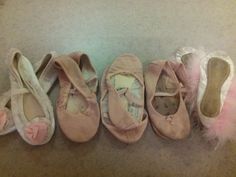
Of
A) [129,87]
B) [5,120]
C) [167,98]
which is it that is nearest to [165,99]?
[167,98]

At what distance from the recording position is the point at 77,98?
3.86 feet

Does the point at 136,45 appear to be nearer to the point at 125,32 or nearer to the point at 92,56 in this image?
the point at 125,32

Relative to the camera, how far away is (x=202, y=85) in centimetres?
121

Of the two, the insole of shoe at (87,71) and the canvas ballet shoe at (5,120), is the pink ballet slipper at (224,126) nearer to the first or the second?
the insole of shoe at (87,71)

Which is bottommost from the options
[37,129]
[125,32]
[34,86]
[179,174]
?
[179,174]

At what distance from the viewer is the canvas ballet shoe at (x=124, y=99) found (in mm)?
1106

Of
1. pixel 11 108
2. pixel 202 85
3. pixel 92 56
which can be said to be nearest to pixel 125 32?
pixel 92 56

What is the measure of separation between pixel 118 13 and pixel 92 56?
0.24 m

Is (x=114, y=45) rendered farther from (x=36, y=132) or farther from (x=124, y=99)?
(x=36, y=132)

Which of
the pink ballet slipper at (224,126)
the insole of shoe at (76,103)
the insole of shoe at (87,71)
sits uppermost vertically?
the insole of shoe at (87,71)

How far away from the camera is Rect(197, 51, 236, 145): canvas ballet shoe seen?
1.14 m

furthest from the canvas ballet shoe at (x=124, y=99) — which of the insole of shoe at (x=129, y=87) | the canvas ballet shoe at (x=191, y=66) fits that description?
the canvas ballet shoe at (x=191, y=66)

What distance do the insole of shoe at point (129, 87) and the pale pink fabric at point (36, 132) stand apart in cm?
28

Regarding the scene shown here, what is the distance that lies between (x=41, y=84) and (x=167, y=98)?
45 centimetres
